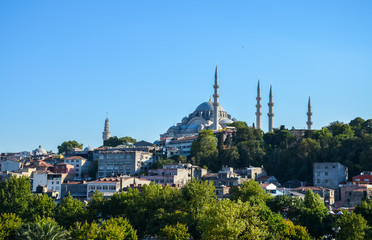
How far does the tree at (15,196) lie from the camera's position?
54.1 meters

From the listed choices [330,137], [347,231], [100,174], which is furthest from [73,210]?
[330,137]

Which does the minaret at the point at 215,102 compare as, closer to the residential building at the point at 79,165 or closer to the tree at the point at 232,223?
the residential building at the point at 79,165

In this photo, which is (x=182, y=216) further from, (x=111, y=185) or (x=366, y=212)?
(x=111, y=185)

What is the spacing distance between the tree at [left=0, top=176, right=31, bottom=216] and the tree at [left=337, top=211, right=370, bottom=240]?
26947 millimetres

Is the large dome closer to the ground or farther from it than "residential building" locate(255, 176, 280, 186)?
farther from it

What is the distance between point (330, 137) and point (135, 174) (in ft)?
78.7

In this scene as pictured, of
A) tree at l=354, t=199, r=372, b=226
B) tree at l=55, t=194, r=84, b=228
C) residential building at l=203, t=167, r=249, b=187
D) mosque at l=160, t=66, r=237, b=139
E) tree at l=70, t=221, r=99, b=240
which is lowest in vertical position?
tree at l=70, t=221, r=99, b=240

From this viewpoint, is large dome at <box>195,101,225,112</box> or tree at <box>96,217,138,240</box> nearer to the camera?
tree at <box>96,217,138,240</box>

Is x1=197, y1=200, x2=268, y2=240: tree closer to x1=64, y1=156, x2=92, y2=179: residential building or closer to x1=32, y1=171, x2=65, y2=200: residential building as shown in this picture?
x1=32, y1=171, x2=65, y2=200: residential building

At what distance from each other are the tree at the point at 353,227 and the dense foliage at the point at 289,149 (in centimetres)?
2665

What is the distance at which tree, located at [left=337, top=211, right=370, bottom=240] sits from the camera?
1550 inches

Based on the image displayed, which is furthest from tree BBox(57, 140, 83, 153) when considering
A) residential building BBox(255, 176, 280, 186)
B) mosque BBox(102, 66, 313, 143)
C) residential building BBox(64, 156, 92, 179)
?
residential building BBox(255, 176, 280, 186)

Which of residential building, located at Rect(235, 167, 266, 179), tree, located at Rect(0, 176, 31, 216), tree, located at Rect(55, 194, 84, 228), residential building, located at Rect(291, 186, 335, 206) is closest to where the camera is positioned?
tree, located at Rect(55, 194, 84, 228)

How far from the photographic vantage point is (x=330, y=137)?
72.8 meters
